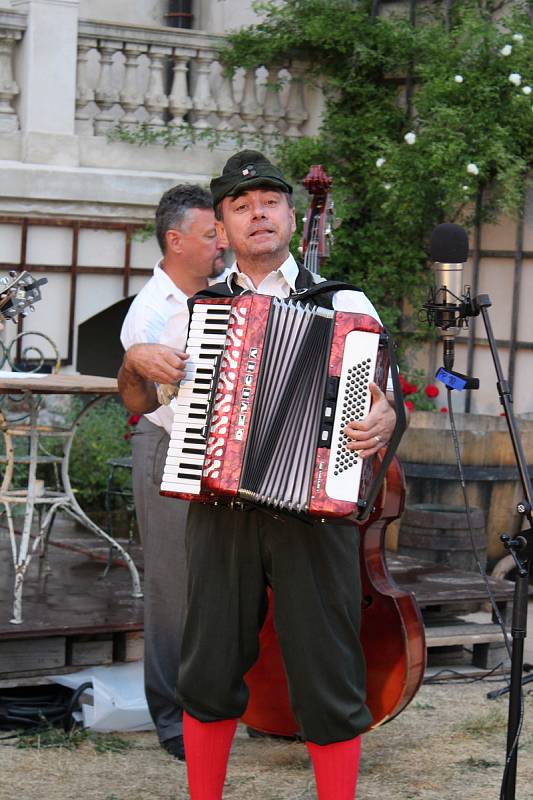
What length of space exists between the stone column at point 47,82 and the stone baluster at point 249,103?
1.29m

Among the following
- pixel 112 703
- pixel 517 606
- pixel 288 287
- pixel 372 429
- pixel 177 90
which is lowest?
pixel 112 703

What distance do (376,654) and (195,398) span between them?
1.23 meters

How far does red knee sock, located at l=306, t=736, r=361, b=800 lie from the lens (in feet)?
11.3

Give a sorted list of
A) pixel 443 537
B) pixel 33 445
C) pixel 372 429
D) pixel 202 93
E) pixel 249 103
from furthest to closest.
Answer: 1. pixel 249 103
2. pixel 202 93
3. pixel 443 537
4. pixel 33 445
5. pixel 372 429

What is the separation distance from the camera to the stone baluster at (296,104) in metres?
9.66

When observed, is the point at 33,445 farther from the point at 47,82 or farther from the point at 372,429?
the point at 47,82

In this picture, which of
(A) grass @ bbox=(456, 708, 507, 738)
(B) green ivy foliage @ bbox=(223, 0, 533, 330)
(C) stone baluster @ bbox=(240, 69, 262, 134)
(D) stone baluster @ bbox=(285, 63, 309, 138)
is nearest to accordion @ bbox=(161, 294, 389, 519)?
(A) grass @ bbox=(456, 708, 507, 738)

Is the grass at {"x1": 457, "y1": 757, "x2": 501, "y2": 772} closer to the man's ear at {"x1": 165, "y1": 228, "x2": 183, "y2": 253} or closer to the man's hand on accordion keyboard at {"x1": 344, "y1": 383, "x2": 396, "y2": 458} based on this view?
the man's hand on accordion keyboard at {"x1": 344, "y1": 383, "x2": 396, "y2": 458}

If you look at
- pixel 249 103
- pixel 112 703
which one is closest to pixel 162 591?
pixel 112 703

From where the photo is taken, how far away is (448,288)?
12.4ft

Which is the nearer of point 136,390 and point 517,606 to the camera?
point 517,606

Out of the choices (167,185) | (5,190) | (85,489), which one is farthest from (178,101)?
(85,489)

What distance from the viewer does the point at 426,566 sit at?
6.23 metres

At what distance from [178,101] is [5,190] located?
147cm
